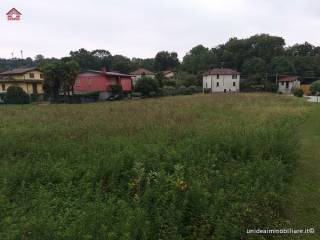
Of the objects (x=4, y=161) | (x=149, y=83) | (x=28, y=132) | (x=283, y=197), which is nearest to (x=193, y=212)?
(x=283, y=197)

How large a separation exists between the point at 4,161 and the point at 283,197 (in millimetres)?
6034

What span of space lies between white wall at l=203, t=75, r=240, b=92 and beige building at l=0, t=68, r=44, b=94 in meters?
33.9

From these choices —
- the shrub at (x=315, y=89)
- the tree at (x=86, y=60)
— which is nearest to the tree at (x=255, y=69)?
the shrub at (x=315, y=89)

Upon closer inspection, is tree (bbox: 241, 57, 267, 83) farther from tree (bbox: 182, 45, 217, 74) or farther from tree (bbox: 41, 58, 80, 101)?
tree (bbox: 41, 58, 80, 101)

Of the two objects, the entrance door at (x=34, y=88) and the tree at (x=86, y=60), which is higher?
the tree at (x=86, y=60)

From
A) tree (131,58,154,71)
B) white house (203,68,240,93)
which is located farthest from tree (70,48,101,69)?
white house (203,68,240,93)

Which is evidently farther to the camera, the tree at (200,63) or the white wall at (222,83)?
the tree at (200,63)

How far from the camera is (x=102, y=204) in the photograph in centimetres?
439

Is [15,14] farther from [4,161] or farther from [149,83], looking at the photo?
[149,83]

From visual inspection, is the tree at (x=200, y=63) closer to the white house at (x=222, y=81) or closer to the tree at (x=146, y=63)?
the white house at (x=222, y=81)

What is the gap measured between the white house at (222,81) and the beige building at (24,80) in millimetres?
33915

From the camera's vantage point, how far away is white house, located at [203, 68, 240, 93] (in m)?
60.3

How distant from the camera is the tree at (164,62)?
86.6 metres

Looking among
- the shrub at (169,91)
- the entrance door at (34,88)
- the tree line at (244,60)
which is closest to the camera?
the entrance door at (34,88)
